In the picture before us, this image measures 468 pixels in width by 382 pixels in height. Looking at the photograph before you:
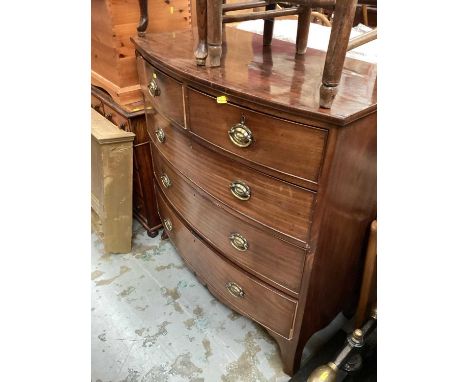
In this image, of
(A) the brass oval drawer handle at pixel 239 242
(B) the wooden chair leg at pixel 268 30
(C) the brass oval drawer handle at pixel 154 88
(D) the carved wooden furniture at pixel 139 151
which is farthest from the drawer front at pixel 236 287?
(B) the wooden chair leg at pixel 268 30

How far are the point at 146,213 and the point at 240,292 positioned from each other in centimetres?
86

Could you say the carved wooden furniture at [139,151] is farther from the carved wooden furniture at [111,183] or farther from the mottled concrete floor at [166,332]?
the mottled concrete floor at [166,332]

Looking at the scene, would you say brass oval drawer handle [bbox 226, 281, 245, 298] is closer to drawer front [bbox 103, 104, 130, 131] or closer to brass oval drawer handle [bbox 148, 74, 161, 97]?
brass oval drawer handle [bbox 148, 74, 161, 97]

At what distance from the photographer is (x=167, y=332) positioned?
4.86 feet

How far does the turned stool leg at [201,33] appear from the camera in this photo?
1.00 m

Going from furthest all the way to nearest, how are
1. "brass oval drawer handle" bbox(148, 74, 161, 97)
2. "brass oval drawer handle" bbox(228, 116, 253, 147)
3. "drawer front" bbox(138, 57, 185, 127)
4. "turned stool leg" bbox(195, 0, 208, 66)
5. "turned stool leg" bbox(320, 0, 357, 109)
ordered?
"brass oval drawer handle" bbox(148, 74, 161, 97)
"drawer front" bbox(138, 57, 185, 127)
"turned stool leg" bbox(195, 0, 208, 66)
"brass oval drawer handle" bbox(228, 116, 253, 147)
"turned stool leg" bbox(320, 0, 357, 109)

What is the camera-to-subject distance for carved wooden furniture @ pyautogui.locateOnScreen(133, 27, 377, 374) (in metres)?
0.83

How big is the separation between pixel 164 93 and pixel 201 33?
243mm

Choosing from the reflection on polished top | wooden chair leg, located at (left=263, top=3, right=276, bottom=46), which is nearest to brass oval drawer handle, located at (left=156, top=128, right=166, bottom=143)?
the reflection on polished top

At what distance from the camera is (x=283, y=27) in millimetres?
1884

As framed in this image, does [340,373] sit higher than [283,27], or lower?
lower

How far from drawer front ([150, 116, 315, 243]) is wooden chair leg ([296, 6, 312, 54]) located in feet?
1.56
